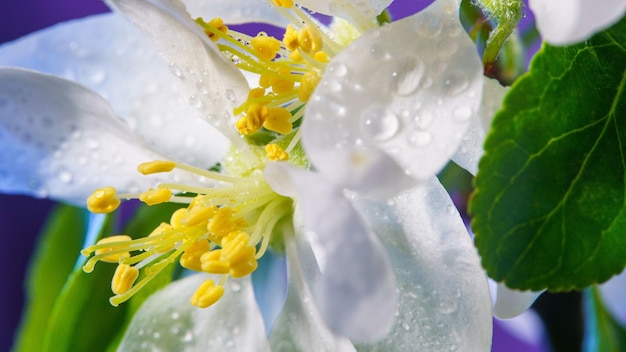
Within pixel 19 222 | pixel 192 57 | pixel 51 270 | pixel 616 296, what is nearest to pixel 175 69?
pixel 192 57

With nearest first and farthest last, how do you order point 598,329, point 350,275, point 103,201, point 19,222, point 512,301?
point 350,275, point 512,301, point 103,201, point 598,329, point 19,222

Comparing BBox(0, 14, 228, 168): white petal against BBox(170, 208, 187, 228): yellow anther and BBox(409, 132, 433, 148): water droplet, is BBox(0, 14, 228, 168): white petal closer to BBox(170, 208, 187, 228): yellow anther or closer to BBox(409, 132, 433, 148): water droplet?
BBox(170, 208, 187, 228): yellow anther

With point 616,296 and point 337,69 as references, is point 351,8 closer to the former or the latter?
point 337,69

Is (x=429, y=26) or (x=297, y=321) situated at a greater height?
(x=429, y=26)

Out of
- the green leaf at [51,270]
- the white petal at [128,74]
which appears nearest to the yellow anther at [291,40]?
the white petal at [128,74]

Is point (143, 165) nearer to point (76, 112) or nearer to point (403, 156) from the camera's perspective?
point (76, 112)

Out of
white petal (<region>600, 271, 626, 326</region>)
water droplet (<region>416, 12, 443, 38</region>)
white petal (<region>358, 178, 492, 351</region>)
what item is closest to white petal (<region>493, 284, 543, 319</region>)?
white petal (<region>358, 178, 492, 351</region>)

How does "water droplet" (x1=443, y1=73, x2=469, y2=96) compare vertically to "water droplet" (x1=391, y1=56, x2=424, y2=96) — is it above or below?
above
